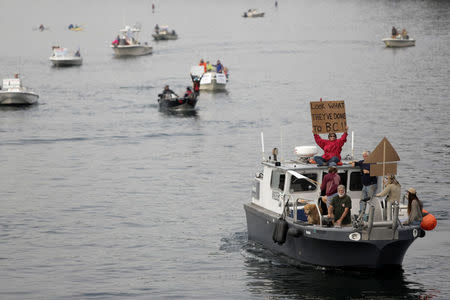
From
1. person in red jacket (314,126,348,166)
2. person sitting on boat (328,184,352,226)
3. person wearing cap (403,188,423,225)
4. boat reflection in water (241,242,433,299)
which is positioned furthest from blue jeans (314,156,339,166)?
boat reflection in water (241,242,433,299)

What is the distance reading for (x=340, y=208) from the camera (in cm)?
2522

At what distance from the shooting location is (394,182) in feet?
83.5

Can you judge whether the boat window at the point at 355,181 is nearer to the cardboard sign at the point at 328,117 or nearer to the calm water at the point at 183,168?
the cardboard sign at the point at 328,117

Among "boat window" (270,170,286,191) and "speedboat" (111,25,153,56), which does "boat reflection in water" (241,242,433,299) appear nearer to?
"boat window" (270,170,286,191)

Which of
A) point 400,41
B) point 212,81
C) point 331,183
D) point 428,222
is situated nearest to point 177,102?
point 212,81

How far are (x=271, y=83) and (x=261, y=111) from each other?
20.4m

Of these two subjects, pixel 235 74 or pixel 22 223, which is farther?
pixel 235 74

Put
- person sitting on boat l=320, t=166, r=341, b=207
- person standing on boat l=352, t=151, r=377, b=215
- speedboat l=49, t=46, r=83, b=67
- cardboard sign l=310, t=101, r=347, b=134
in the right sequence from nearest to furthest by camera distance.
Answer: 1. person sitting on boat l=320, t=166, r=341, b=207
2. person standing on boat l=352, t=151, r=377, b=215
3. cardboard sign l=310, t=101, r=347, b=134
4. speedboat l=49, t=46, r=83, b=67

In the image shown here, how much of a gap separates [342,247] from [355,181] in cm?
263

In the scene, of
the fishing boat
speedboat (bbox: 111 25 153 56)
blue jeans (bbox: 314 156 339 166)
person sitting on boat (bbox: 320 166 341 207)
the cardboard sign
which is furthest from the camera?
speedboat (bbox: 111 25 153 56)

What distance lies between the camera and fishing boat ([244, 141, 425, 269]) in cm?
2466

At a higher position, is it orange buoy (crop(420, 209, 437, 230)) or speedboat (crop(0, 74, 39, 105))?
speedboat (crop(0, 74, 39, 105))

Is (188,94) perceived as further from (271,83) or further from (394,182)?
(394,182)

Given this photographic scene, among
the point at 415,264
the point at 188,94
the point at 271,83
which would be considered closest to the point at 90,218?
the point at 415,264
